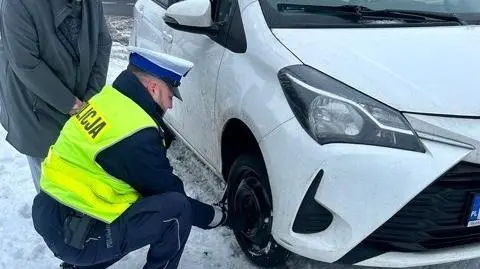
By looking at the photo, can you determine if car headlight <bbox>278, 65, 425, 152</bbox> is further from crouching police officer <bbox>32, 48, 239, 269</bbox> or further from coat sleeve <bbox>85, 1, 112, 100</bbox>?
coat sleeve <bbox>85, 1, 112, 100</bbox>

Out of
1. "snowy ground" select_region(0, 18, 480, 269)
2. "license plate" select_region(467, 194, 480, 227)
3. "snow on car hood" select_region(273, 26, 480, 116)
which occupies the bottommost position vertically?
"snowy ground" select_region(0, 18, 480, 269)

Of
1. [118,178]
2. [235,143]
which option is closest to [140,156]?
[118,178]

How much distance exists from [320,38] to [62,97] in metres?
1.19

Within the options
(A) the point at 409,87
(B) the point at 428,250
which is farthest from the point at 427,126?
(B) the point at 428,250

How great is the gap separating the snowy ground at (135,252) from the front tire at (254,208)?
138mm

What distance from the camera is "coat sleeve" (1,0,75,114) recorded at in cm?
248

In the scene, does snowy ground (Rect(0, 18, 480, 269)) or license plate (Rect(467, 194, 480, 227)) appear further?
snowy ground (Rect(0, 18, 480, 269))

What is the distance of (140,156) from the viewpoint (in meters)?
2.14

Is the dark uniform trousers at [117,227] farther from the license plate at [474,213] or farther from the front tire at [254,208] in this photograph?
the license plate at [474,213]

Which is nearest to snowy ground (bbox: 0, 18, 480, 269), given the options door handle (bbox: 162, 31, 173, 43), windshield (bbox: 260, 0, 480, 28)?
door handle (bbox: 162, 31, 173, 43)

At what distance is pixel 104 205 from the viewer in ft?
7.36

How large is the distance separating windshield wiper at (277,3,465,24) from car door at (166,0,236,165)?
15.0 inches

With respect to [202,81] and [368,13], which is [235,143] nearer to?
[202,81]

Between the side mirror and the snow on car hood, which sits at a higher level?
the snow on car hood
